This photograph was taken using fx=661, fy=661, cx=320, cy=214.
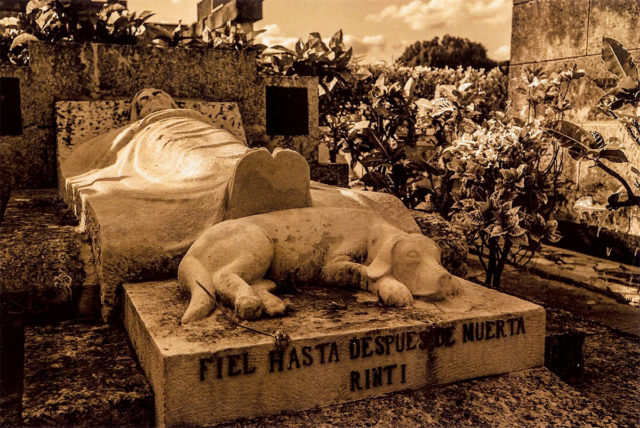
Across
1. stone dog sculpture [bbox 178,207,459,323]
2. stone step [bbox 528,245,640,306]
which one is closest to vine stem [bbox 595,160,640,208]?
stone step [bbox 528,245,640,306]

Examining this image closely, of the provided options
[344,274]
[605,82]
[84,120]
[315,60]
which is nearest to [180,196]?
[344,274]

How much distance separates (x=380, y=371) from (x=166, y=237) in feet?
3.69

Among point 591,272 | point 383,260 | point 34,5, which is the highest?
point 34,5

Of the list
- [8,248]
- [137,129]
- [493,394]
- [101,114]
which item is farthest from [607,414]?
[101,114]

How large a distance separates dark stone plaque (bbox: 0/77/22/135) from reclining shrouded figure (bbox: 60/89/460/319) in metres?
1.31

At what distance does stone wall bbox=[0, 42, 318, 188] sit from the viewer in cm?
468

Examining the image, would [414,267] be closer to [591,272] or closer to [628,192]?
[628,192]

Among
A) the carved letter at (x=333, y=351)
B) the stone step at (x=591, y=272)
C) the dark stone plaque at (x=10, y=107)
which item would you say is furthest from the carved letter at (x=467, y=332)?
the dark stone plaque at (x=10, y=107)

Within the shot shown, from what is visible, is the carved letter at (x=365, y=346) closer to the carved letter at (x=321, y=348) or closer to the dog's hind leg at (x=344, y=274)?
the carved letter at (x=321, y=348)

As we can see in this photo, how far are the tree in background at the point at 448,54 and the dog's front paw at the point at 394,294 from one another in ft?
86.3

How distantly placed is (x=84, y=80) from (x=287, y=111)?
1.56m

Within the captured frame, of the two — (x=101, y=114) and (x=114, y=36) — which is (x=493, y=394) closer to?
(x=101, y=114)

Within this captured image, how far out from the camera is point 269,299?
2.28 meters

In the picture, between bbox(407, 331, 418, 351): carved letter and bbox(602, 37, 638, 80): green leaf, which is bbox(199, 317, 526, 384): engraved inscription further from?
bbox(602, 37, 638, 80): green leaf
